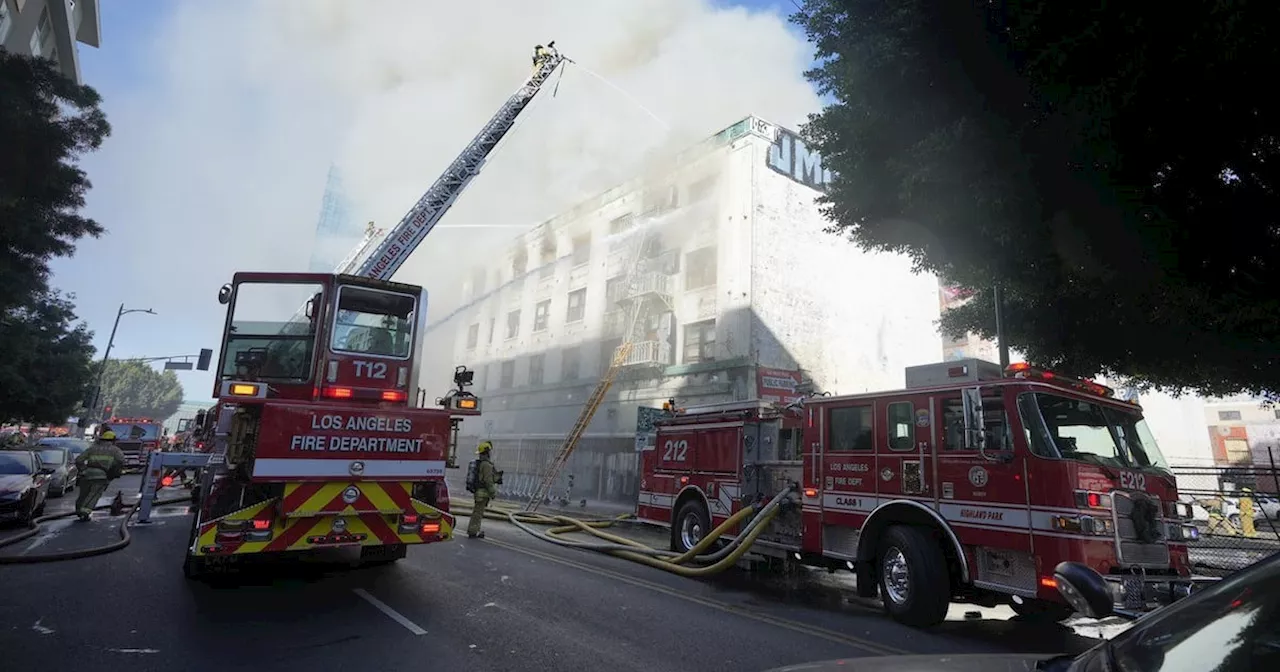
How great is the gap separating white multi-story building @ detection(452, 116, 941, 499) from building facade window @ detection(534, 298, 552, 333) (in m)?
0.15

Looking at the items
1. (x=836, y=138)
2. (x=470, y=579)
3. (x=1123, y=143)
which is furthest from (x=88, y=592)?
(x=1123, y=143)

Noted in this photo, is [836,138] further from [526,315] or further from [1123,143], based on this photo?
[526,315]

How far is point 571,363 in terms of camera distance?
92.3 feet

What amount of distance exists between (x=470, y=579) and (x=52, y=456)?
15763 mm

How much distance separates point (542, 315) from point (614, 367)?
26.1ft

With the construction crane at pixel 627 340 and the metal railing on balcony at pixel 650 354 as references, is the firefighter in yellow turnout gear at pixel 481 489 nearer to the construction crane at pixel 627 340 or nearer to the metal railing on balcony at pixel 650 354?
the construction crane at pixel 627 340

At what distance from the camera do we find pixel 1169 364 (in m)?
11.9

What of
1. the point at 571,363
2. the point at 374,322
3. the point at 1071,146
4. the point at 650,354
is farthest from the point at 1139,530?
the point at 571,363

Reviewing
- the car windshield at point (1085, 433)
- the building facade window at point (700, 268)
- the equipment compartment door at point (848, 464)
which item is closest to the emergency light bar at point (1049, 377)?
the car windshield at point (1085, 433)

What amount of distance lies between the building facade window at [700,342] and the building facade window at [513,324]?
1155 cm

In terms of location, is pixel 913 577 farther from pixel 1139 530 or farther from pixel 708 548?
pixel 708 548

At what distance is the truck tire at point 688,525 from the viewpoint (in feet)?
34.4

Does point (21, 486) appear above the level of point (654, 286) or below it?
below

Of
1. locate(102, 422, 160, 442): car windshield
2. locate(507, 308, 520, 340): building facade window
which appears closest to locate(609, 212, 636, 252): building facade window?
locate(507, 308, 520, 340): building facade window
